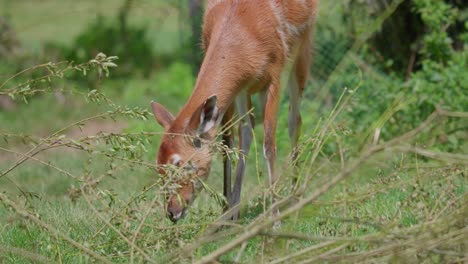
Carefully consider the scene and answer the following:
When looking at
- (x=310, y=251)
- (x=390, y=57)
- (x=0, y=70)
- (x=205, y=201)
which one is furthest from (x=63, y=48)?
(x=310, y=251)

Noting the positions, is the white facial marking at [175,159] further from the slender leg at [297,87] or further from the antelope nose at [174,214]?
the slender leg at [297,87]

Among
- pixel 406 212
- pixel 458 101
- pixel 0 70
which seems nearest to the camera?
pixel 406 212

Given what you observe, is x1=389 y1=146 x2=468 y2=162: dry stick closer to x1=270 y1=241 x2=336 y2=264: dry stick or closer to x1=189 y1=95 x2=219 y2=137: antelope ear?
x1=270 y1=241 x2=336 y2=264: dry stick

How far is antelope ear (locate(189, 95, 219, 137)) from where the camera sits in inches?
247

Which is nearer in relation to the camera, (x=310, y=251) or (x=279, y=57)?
(x=310, y=251)

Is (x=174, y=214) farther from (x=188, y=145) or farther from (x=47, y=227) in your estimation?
(x=47, y=227)

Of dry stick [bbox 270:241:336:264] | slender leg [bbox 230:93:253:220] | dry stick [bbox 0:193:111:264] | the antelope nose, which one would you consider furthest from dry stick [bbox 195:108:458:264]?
slender leg [bbox 230:93:253:220]

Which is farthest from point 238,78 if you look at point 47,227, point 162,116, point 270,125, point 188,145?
point 47,227

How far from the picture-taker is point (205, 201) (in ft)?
24.7

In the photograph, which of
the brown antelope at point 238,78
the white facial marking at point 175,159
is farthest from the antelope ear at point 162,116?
the white facial marking at point 175,159

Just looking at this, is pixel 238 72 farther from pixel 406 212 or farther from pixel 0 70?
pixel 0 70

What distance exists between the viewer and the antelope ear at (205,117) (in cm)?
627

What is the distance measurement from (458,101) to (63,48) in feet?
32.5

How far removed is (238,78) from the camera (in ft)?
22.3
